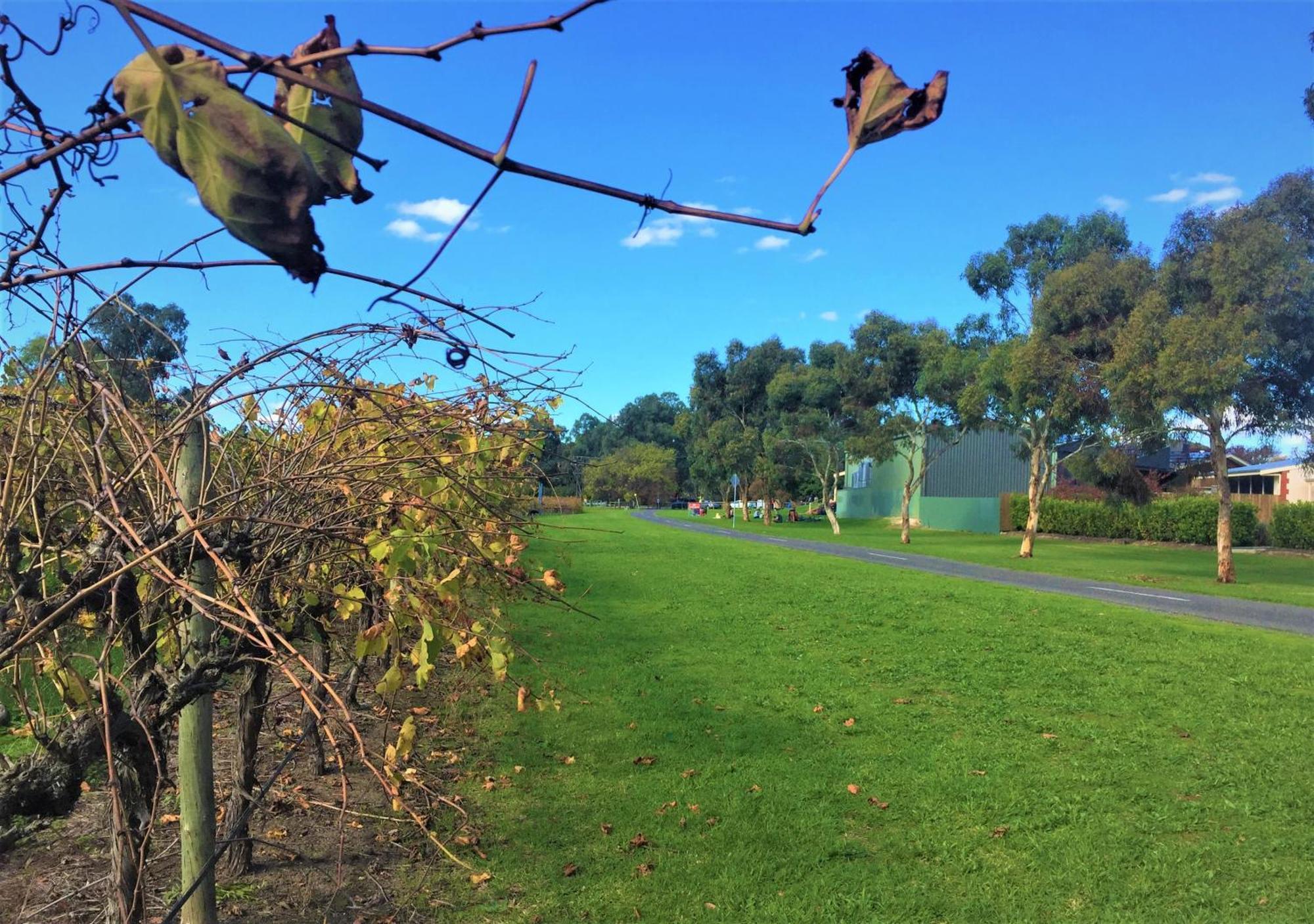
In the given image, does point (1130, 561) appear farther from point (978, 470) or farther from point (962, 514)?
point (978, 470)

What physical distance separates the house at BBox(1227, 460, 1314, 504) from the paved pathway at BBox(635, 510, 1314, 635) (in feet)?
58.7

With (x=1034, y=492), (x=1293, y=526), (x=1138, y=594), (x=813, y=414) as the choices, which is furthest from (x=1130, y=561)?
(x=813, y=414)

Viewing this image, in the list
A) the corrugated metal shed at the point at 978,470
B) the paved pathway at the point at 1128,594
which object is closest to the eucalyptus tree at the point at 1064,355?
the paved pathway at the point at 1128,594

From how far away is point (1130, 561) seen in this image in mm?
25109

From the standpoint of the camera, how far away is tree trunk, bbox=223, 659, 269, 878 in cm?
370

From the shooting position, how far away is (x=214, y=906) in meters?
3.11

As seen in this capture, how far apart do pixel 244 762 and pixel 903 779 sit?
3.94 meters

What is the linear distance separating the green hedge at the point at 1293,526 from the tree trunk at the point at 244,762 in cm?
3209

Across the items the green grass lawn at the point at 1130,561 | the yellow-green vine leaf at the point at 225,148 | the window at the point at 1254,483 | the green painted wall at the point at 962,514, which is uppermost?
the window at the point at 1254,483

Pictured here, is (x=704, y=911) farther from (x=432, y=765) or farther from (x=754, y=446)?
(x=754, y=446)

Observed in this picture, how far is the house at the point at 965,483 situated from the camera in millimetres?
43719

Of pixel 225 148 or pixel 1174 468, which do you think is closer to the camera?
pixel 225 148

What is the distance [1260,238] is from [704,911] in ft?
63.0

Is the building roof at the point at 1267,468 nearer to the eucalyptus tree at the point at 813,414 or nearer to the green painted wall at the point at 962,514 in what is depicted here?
the green painted wall at the point at 962,514
